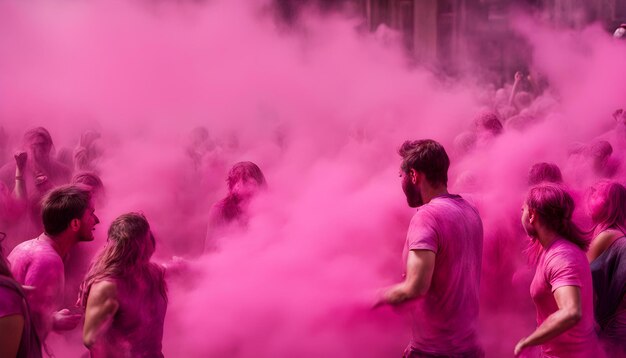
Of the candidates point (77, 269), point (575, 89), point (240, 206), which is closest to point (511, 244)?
point (240, 206)

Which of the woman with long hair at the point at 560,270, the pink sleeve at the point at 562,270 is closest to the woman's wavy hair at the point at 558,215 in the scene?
the woman with long hair at the point at 560,270

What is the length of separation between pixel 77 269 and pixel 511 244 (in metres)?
2.64

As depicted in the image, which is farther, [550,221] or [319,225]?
[319,225]

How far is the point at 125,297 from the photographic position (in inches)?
149

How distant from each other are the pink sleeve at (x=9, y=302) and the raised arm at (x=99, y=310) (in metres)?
0.83

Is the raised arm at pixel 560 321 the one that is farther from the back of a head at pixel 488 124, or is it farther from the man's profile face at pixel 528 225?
the back of a head at pixel 488 124

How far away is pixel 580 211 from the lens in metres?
5.37

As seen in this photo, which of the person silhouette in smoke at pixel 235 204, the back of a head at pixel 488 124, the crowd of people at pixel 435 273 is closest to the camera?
the crowd of people at pixel 435 273

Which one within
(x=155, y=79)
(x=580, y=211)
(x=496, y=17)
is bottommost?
(x=580, y=211)

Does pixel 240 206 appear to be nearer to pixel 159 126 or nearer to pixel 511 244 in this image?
pixel 511 244

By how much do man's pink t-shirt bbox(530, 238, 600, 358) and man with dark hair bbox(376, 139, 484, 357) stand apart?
0.30m

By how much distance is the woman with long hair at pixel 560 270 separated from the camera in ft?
12.7

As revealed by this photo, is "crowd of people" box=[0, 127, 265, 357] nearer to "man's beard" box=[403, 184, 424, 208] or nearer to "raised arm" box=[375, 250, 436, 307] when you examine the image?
"raised arm" box=[375, 250, 436, 307]

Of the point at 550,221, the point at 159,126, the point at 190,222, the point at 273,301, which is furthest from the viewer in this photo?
the point at 159,126
